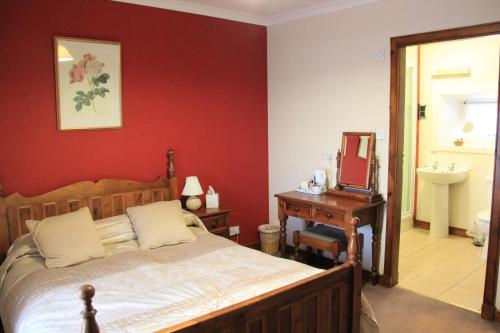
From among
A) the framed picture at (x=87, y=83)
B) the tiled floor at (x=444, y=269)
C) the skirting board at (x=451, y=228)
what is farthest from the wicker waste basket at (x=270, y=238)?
the skirting board at (x=451, y=228)

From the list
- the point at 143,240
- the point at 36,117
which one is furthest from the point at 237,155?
the point at 36,117

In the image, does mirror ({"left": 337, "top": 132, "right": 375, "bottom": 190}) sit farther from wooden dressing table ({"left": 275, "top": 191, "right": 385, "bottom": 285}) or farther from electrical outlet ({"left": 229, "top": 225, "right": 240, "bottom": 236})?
electrical outlet ({"left": 229, "top": 225, "right": 240, "bottom": 236})

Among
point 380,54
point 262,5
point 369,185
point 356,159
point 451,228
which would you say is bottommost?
point 451,228

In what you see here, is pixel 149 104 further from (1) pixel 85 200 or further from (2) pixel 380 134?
(2) pixel 380 134

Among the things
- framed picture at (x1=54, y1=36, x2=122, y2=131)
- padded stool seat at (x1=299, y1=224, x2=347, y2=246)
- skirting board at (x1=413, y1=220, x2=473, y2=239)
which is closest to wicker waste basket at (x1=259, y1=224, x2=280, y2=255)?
padded stool seat at (x1=299, y1=224, x2=347, y2=246)

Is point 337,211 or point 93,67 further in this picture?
point 337,211

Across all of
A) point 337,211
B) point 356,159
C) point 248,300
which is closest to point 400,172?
point 356,159

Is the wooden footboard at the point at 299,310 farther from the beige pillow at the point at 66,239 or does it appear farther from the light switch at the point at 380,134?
the light switch at the point at 380,134

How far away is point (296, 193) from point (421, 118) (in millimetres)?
2373

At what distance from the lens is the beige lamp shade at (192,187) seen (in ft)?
13.0

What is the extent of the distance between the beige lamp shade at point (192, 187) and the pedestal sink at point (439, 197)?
2.88 metres

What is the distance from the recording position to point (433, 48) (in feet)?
17.8

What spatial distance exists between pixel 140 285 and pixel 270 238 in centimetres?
230

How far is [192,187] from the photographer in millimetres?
3959
